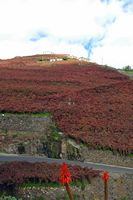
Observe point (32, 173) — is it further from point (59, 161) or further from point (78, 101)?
point (78, 101)

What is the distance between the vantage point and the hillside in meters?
37.3

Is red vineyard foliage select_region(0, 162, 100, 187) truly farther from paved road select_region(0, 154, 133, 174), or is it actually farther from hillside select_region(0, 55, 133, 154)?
hillside select_region(0, 55, 133, 154)

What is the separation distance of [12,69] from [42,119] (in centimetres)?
2006

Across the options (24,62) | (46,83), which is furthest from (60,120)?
(24,62)

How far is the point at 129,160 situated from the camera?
34844 millimetres

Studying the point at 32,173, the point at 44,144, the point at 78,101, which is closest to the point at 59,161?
the point at 44,144

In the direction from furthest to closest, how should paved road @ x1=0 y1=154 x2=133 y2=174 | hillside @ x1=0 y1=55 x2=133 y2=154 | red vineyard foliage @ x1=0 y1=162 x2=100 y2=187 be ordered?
hillside @ x1=0 y1=55 x2=133 y2=154
paved road @ x1=0 y1=154 x2=133 y2=174
red vineyard foliage @ x1=0 y1=162 x2=100 y2=187

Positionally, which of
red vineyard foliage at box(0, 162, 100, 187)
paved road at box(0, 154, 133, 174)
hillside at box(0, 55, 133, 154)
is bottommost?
paved road at box(0, 154, 133, 174)

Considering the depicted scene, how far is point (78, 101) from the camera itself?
42906 mm

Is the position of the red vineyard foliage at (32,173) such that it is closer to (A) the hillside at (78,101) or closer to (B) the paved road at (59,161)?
(B) the paved road at (59,161)

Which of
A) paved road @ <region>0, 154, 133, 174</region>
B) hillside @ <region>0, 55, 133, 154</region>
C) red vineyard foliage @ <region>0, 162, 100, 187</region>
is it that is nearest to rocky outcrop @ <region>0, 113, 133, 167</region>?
hillside @ <region>0, 55, 133, 154</region>

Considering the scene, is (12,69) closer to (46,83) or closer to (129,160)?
(46,83)

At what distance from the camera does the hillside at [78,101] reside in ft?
122

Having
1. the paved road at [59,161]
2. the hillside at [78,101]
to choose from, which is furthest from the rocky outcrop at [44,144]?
the paved road at [59,161]
